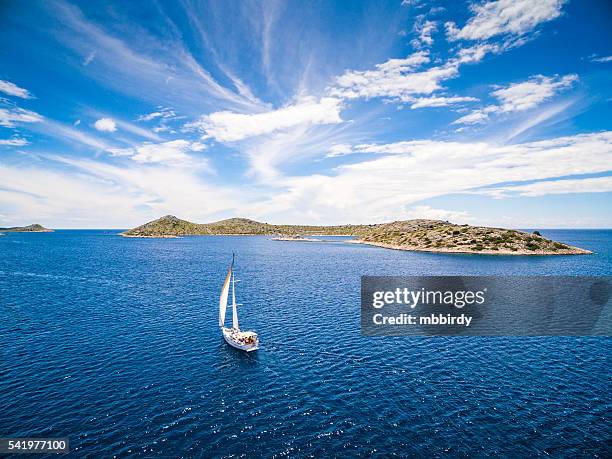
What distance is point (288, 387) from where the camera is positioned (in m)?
44.0

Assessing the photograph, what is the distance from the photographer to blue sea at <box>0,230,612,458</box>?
33.5 metres

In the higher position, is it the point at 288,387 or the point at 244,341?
the point at 244,341

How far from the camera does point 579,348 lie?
58.3 metres

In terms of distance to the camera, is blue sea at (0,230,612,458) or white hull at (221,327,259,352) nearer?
blue sea at (0,230,612,458)

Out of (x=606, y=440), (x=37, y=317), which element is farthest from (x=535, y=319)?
(x=37, y=317)

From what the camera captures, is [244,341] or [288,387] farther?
[244,341]

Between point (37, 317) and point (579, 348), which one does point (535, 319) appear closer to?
point (579, 348)

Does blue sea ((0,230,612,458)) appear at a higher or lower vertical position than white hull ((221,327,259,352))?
lower

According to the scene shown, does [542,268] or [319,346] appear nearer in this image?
[319,346]

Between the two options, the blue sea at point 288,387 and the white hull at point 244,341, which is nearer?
the blue sea at point 288,387

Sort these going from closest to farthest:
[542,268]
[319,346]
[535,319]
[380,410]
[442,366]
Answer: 1. [380,410]
2. [442,366]
3. [319,346]
4. [535,319]
5. [542,268]

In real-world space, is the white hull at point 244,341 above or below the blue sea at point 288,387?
above

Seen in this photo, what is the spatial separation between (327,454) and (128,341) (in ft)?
145

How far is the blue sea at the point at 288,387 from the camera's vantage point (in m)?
33.5
